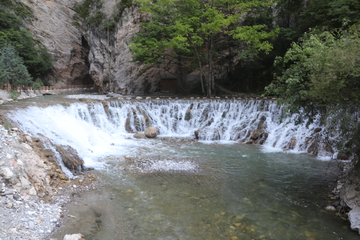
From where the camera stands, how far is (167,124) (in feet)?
53.0

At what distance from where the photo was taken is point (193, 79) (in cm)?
2684

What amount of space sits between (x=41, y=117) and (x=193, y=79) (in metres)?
18.2

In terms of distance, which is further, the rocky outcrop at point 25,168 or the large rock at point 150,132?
the large rock at point 150,132

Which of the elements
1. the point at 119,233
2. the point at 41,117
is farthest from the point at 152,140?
the point at 119,233

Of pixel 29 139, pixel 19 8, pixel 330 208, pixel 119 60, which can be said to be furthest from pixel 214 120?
pixel 19 8

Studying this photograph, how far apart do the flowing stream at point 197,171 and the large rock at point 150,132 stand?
0.52 metres

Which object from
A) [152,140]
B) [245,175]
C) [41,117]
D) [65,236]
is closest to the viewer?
[65,236]

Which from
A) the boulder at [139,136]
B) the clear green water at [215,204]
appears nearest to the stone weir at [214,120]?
the boulder at [139,136]

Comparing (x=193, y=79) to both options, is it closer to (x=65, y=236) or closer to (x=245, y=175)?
(x=245, y=175)

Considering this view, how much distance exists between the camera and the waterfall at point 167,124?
34.0ft

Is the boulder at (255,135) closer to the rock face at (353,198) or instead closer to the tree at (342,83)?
the rock face at (353,198)

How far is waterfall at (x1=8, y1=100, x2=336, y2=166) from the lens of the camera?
10.4 meters

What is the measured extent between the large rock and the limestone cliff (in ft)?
35.1

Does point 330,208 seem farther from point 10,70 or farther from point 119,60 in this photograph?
point 119,60
